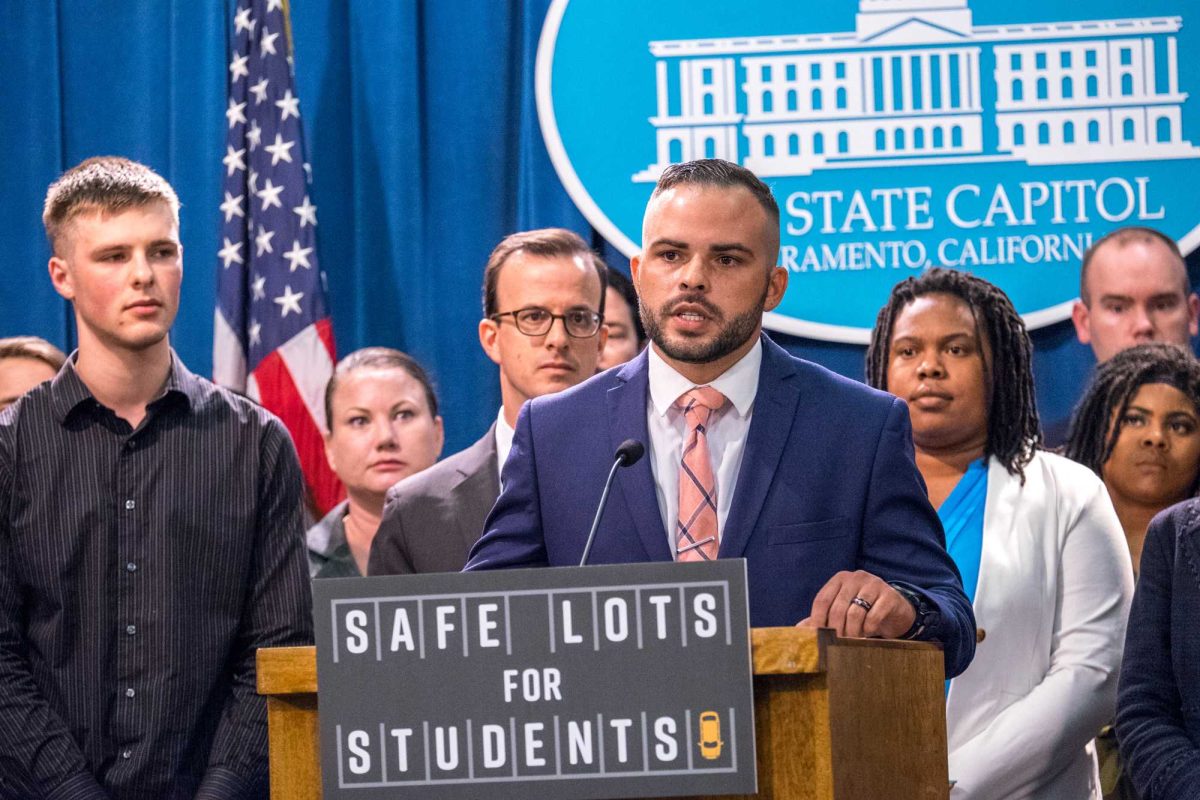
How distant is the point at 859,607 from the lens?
199cm

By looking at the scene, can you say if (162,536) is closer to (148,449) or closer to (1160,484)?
(148,449)

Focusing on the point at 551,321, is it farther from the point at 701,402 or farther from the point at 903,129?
the point at 903,129

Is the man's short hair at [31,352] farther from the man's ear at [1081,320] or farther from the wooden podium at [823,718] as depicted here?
the man's ear at [1081,320]

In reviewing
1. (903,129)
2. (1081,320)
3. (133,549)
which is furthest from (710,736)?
(903,129)

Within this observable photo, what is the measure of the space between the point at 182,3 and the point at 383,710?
3869 mm

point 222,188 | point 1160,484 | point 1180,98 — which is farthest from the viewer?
point 222,188

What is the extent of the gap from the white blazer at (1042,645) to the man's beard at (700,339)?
3.55ft

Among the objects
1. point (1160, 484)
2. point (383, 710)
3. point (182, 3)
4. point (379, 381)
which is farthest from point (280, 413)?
point (383, 710)

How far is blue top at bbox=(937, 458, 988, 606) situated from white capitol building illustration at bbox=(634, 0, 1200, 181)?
166 centimetres

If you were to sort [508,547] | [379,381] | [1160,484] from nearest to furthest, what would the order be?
[508,547]
[1160,484]
[379,381]

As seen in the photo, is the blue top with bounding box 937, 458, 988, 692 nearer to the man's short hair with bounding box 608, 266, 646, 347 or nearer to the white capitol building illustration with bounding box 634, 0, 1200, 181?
the man's short hair with bounding box 608, 266, 646, 347

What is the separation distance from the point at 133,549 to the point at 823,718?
1.65 meters

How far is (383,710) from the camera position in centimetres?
180

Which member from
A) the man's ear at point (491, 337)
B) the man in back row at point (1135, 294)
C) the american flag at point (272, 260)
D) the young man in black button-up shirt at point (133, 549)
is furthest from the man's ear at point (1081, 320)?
the young man in black button-up shirt at point (133, 549)
